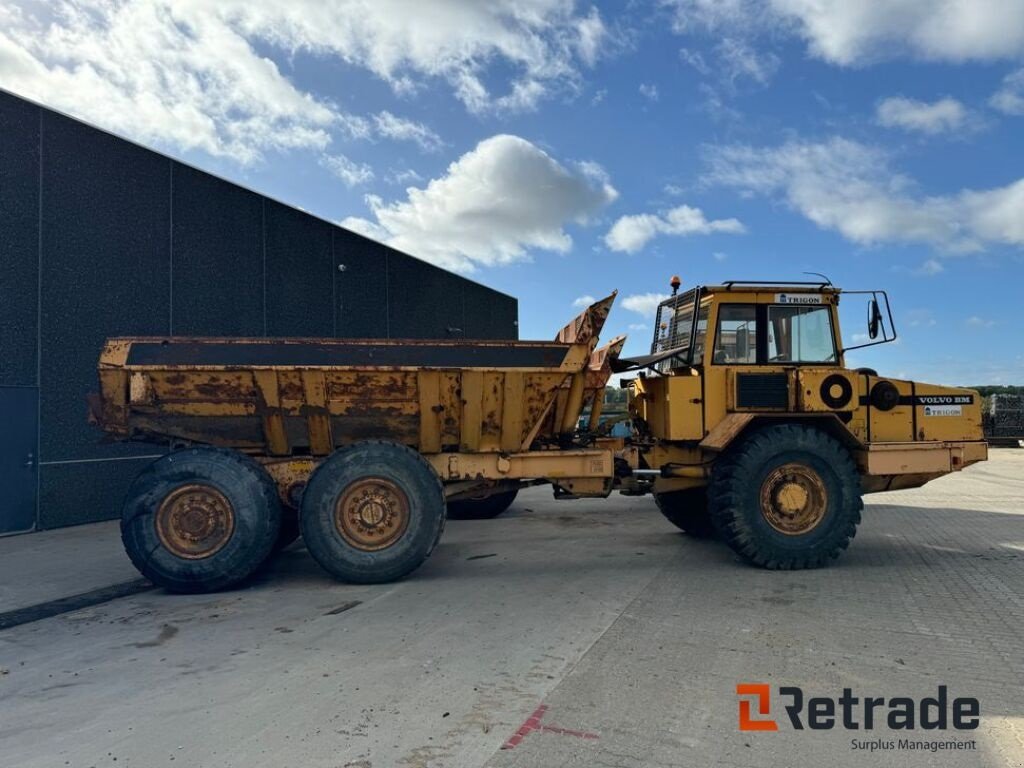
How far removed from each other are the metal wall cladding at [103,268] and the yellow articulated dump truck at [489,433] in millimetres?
3783

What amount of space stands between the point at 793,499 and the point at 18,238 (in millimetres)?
10756

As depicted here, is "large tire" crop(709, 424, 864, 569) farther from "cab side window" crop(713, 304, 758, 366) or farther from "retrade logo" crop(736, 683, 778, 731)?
"retrade logo" crop(736, 683, 778, 731)

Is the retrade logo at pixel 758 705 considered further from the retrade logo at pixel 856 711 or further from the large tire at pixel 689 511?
the large tire at pixel 689 511

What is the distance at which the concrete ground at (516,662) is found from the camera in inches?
135

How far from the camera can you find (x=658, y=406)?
7.88 m

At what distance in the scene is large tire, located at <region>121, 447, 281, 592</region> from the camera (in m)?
6.40

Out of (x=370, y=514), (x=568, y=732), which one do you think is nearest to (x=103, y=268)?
(x=370, y=514)

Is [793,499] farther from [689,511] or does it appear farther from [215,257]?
[215,257]

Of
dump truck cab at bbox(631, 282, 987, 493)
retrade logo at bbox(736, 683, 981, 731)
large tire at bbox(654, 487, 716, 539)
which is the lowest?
retrade logo at bbox(736, 683, 981, 731)

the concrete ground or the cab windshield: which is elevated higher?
the cab windshield

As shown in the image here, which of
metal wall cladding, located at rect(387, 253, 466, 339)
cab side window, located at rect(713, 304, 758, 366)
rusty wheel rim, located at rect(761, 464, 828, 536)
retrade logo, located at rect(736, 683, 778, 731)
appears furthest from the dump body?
metal wall cladding, located at rect(387, 253, 466, 339)

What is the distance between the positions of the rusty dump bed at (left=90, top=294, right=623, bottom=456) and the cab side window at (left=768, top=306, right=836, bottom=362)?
188 centimetres

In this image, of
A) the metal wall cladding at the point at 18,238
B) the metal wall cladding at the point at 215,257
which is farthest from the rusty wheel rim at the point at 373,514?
the metal wall cladding at the point at 215,257

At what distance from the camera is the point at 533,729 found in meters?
3.58
